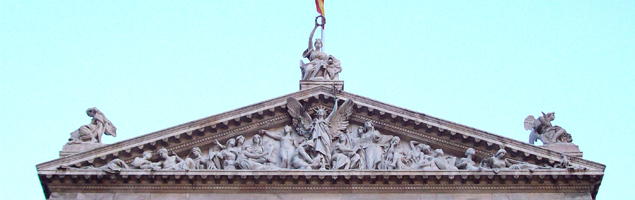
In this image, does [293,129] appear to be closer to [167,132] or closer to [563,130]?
[167,132]

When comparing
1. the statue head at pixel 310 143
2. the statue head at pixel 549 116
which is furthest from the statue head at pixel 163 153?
the statue head at pixel 549 116

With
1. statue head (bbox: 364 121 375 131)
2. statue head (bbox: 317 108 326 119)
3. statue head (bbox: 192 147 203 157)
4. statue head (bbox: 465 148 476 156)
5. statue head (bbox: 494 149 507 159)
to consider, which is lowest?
statue head (bbox: 192 147 203 157)

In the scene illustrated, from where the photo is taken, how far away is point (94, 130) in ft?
83.8

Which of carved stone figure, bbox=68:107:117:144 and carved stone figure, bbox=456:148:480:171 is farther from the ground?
carved stone figure, bbox=68:107:117:144

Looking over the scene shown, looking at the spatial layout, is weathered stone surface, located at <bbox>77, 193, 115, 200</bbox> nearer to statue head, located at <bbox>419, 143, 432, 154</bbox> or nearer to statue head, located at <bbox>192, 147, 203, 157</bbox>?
statue head, located at <bbox>192, 147, 203, 157</bbox>

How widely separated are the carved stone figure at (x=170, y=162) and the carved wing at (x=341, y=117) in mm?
4038

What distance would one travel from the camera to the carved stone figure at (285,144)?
24.7m

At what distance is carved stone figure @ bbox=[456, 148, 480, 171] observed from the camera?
2455cm

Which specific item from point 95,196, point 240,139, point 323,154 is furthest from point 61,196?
point 323,154

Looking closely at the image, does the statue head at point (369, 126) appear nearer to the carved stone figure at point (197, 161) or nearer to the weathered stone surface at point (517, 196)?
the weathered stone surface at point (517, 196)

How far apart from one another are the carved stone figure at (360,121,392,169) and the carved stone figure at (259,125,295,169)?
1856 mm

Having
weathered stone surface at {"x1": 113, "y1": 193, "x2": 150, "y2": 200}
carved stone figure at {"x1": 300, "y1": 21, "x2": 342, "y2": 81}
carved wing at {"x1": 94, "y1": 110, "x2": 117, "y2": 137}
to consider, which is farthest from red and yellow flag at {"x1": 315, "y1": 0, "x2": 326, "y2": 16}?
weathered stone surface at {"x1": 113, "y1": 193, "x2": 150, "y2": 200}

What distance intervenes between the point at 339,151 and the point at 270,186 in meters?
2.13

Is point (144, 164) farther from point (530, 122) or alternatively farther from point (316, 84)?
point (530, 122)
